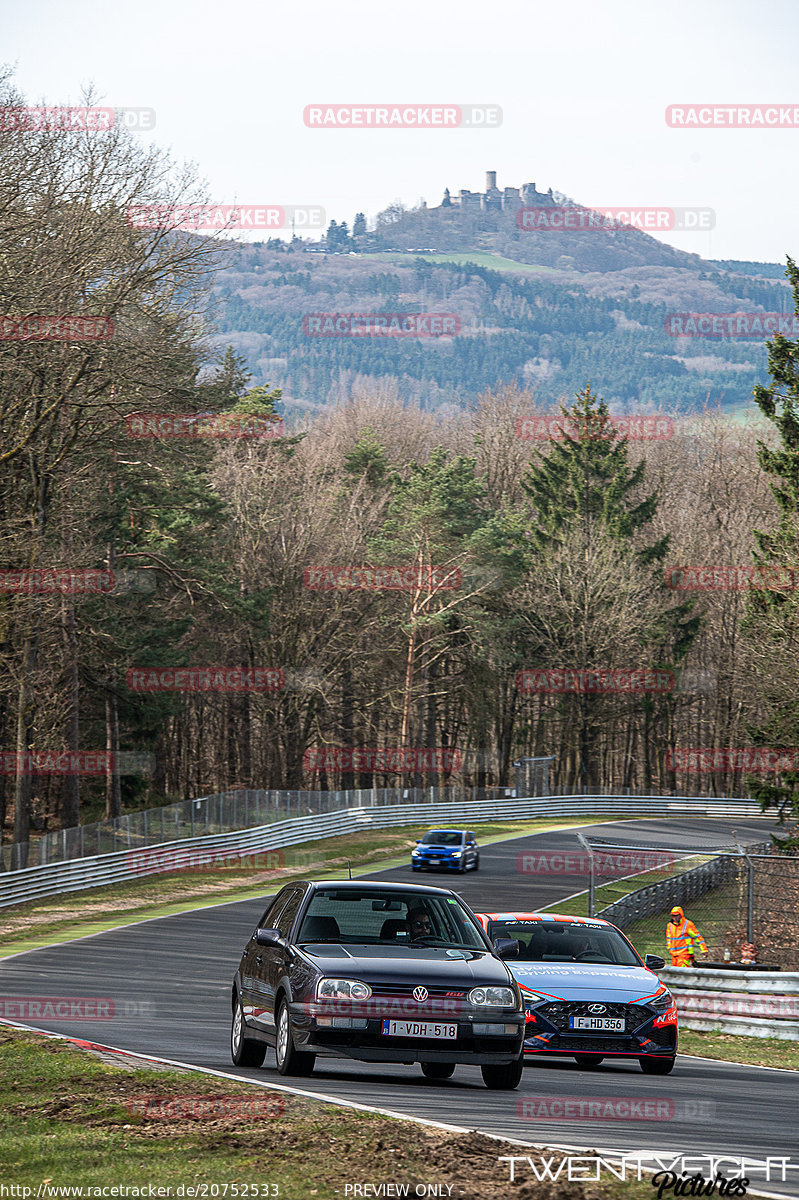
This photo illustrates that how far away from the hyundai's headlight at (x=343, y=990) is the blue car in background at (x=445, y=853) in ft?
110

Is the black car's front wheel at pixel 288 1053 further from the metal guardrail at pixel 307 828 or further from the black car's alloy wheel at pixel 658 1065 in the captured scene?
the metal guardrail at pixel 307 828

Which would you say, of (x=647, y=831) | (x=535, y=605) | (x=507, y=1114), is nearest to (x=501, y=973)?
(x=507, y=1114)

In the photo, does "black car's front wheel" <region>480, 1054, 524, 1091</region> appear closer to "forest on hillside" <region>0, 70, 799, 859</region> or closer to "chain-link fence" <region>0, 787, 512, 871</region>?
"forest on hillside" <region>0, 70, 799, 859</region>

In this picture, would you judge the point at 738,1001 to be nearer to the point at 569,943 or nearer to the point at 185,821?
the point at 569,943

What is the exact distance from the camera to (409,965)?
10398 mm

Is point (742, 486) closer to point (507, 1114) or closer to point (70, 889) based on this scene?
point (70, 889)

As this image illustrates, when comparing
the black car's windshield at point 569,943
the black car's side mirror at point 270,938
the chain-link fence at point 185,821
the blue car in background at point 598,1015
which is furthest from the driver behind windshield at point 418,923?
the chain-link fence at point 185,821

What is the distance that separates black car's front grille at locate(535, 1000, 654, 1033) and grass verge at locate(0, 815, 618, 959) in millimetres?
15873

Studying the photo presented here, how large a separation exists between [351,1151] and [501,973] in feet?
10.4

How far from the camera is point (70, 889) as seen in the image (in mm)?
37438

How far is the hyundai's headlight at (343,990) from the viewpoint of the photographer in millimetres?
10062

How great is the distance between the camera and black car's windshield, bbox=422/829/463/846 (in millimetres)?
44062

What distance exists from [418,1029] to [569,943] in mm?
4681

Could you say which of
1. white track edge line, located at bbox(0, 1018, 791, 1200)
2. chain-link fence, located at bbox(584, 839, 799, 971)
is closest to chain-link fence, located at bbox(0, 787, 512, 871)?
chain-link fence, located at bbox(584, 839, 799, 971)
